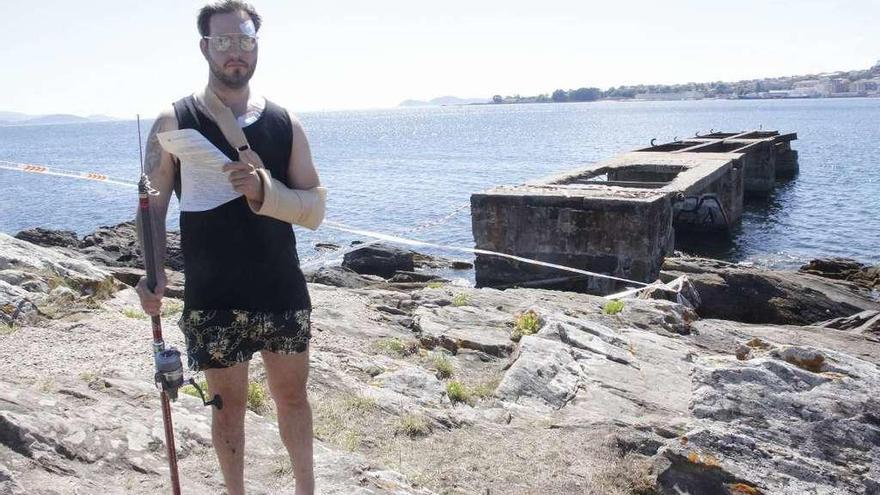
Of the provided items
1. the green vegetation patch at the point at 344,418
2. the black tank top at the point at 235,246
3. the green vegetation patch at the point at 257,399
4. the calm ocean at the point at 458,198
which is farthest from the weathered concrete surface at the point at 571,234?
the black tank top at the point at 235,246

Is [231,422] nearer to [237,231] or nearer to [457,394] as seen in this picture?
[237,231]

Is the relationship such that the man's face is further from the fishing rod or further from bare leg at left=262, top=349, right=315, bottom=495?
bare leg at left=262, top=349, right=315, bottom=495

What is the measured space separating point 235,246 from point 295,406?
798 mm

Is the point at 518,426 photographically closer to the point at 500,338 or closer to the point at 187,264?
the point at 500,338

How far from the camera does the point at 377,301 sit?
28.0 feet

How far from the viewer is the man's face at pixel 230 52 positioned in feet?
10.3

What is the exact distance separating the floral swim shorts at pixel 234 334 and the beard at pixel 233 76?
3.08 feet

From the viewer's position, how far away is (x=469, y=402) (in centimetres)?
568

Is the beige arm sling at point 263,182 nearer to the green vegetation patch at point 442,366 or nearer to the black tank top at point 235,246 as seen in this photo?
the black tank top at point 235,246

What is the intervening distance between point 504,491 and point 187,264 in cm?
226

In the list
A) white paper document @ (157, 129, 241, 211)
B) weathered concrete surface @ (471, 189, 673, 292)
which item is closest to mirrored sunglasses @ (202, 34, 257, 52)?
white paper document @ (157, 129, 241, 211)

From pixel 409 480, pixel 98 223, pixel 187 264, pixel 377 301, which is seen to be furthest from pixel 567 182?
pixel 98 223

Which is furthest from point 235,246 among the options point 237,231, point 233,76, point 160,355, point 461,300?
point 461,300

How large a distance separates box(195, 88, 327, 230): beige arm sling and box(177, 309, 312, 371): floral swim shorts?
43cm
